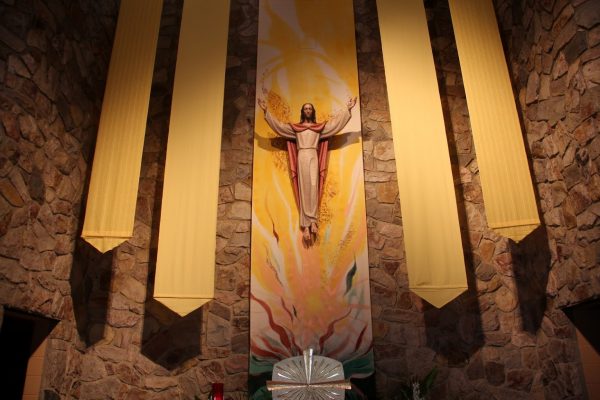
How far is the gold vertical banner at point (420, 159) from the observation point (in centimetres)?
551

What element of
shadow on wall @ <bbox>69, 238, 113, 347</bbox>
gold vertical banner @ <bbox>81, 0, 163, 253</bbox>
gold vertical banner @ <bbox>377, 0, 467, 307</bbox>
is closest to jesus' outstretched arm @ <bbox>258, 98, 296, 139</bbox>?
gold vertical banner @ <bbox>377, 0, 467, 307</bbox>

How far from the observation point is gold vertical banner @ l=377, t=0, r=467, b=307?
18.1ft

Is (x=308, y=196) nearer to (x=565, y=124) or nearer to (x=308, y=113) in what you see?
(x=308, y=113)

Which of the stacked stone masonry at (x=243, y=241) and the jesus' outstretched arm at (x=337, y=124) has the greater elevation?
the jesus' outstretched arm at (x=337, y=124)

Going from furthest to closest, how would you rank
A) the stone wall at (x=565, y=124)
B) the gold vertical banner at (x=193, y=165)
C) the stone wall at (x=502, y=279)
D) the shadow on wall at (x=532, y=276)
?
the shadow on wall at (x=532, y=276), the gold vertical banner at (x=193, y=165), the stone wall at (x=502, y=279), the stone wall at (x=565, y=124)

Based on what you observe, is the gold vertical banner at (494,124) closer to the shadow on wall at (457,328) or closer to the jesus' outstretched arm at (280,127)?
the shadow on wall at (457,328)

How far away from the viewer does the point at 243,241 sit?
6.34 m

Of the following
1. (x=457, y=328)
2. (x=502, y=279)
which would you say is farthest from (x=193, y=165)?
(x=502, y=279)

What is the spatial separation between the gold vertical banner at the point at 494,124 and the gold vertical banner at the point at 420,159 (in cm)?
37

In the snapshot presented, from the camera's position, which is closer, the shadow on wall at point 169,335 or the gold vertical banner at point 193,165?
the gold vertical banner at point 193,165

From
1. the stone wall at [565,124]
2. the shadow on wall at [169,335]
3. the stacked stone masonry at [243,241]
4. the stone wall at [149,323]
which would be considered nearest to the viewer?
the stone wall at [565,124]

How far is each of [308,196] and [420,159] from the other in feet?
4.36

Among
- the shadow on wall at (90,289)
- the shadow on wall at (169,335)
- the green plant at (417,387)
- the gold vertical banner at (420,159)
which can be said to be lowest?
the green plant at (417,387)

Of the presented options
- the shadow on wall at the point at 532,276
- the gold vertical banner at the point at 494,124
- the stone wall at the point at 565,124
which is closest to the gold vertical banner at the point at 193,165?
the gold vertical banner at the point at 494,124
